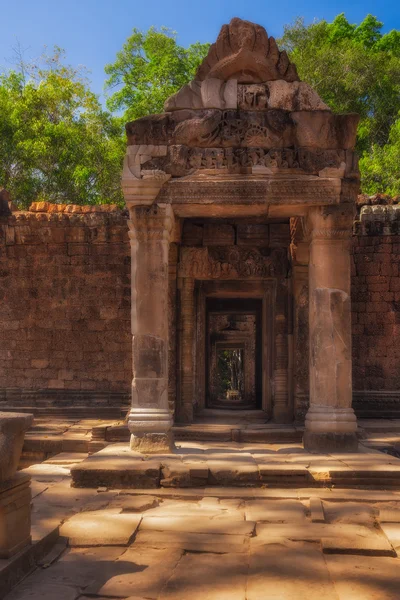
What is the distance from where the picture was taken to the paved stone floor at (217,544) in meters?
3.76

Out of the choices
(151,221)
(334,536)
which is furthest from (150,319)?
(334,536)

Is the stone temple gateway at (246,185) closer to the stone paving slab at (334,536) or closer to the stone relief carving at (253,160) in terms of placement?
the stone relief carving at (253,160)

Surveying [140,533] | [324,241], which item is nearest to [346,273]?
[324,241]

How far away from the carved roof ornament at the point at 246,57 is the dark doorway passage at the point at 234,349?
491cm

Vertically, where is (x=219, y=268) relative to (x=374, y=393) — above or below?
above

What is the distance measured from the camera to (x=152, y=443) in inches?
293

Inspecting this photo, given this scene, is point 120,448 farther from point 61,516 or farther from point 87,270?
point 87,270

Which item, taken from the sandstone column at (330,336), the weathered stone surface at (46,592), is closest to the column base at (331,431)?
the sandstone column at (330,336)

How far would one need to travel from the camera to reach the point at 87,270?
1320 cm

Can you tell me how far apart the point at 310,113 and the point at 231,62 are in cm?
121

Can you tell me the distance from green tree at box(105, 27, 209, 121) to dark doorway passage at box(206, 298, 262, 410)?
35.5 feet

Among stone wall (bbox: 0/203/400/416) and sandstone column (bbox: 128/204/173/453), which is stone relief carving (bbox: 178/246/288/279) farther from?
stone wall (bbox: 0/203/400/416)

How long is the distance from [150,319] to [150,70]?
2173cm

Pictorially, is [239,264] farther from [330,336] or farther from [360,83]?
[360,83]
